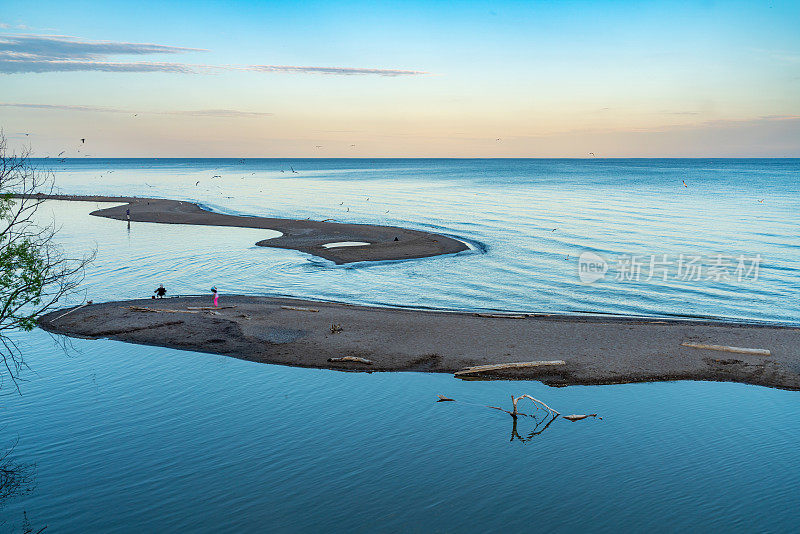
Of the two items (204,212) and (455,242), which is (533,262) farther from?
(204,212)

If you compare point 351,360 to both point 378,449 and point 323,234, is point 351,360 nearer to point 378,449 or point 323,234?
point 378,449

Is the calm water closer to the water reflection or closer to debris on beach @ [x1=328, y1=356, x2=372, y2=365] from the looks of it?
the water reflection

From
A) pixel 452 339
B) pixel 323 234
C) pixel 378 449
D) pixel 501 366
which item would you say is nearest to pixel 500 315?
pixel 452 339

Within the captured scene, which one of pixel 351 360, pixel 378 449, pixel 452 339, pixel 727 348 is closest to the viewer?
pixel 378 449

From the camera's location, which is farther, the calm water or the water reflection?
the calm water
